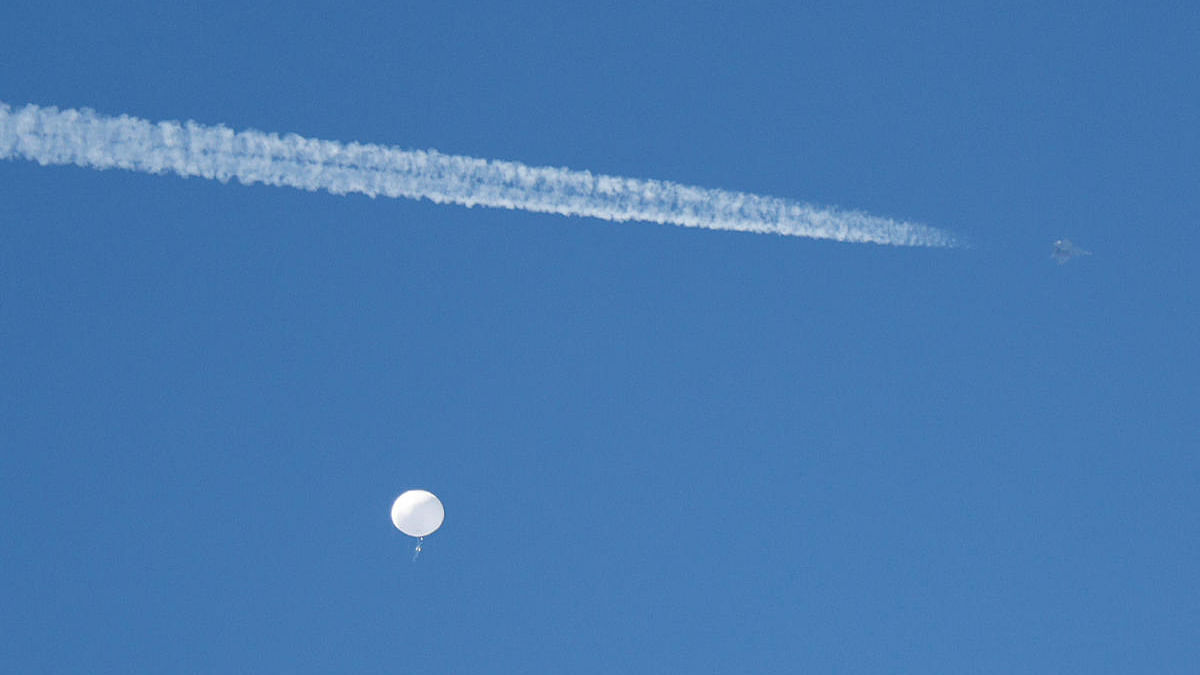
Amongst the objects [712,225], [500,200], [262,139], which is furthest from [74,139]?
[712,225]

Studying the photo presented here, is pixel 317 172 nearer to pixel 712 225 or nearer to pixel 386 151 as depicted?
pixel 386 151

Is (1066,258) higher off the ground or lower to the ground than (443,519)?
higher

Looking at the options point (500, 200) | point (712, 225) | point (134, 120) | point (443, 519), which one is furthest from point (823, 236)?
point (134, 120)

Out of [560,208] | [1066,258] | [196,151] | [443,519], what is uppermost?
[1066,258]

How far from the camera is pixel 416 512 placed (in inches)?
1446

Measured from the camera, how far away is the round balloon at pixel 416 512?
36.7 metres

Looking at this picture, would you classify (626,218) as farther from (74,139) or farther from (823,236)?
(74,139)

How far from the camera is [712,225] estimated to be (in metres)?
38.8

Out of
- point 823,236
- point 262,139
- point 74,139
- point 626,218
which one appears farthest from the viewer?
point 823,236

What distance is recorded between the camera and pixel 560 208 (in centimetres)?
3672

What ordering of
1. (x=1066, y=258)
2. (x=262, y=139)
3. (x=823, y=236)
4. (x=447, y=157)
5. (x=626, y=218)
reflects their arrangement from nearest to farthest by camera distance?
(x=262, y=139), (x=447, y=157), (x=626, y=218), (x=823, y=236), (x=1066, y=258)

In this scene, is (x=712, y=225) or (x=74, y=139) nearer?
(x=74, y=139)

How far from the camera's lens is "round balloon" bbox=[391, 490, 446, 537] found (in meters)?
36.7

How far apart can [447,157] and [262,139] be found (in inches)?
165
